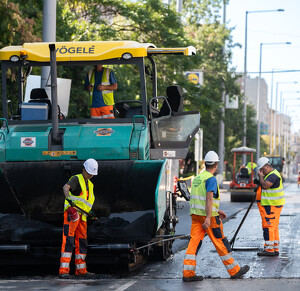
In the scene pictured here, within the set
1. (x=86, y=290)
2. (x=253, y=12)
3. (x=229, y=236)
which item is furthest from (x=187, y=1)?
(x=86, y=290)

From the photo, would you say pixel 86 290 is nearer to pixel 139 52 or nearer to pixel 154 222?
pixel 154 222

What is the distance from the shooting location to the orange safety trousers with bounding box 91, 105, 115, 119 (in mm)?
10281

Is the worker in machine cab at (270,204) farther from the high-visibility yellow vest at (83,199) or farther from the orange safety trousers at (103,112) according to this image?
the high-visibility yellow vest at (83,199)

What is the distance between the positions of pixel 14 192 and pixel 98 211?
3.71ft

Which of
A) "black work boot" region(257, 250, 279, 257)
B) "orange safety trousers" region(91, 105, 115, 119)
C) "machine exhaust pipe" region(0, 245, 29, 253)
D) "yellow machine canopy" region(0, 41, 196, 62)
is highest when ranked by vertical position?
"yellow machine canopy" region(0, 41, 196, 62)

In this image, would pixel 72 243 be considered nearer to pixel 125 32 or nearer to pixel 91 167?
pixel 91 167

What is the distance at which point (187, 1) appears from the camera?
4394 cm

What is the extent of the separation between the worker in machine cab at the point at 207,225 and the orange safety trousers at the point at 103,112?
185 centimetres

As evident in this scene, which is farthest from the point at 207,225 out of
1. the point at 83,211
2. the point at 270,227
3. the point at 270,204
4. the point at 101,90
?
the point at 270,204

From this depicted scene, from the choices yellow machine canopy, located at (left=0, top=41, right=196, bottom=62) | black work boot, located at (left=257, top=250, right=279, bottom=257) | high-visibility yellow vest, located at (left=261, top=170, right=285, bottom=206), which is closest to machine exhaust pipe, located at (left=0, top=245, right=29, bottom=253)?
yellow machine canopy, located at (left=0, top=41, right=196, bottom=62)

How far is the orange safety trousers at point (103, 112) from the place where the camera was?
33.7 feet

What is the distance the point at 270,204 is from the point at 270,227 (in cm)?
39

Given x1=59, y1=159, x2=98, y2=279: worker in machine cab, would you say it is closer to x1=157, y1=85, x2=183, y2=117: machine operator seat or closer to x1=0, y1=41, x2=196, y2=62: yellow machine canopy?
x1=0, y1=41, x2=196, y2=62: yellow machine canopy

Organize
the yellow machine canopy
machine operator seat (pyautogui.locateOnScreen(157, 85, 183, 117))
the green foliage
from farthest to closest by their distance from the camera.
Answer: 1. the green foliage
2. machine operator seat (pyautogui.locateOnScreen(157, 85, 183, 117))
3. the yellow machine canopy
